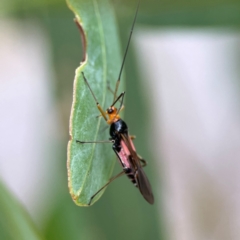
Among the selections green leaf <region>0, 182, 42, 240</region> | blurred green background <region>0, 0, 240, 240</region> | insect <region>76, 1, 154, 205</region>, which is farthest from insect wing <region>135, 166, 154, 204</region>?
green leaf <region>0, 182, 42, 240</region>

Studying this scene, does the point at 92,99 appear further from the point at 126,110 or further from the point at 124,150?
the point at 126,110

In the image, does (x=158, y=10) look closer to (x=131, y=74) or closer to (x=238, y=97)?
(x=131, y=74)

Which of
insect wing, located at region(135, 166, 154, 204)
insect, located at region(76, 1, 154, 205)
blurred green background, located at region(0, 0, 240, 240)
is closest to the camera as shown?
insect, located at region(76, 1, 154, 205)

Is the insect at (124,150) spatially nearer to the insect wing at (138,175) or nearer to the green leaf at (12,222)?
the insect wing at (138,175)

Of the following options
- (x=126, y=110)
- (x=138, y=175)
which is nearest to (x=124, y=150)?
(x=138, y=175)

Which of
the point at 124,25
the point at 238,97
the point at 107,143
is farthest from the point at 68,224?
the point at 238,97

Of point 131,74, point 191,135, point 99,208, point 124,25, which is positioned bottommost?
point 191,135

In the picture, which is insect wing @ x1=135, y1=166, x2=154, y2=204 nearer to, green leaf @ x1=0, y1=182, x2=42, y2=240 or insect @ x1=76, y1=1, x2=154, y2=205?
insect @ x1=76, y1=1, x2=154, y2=205
